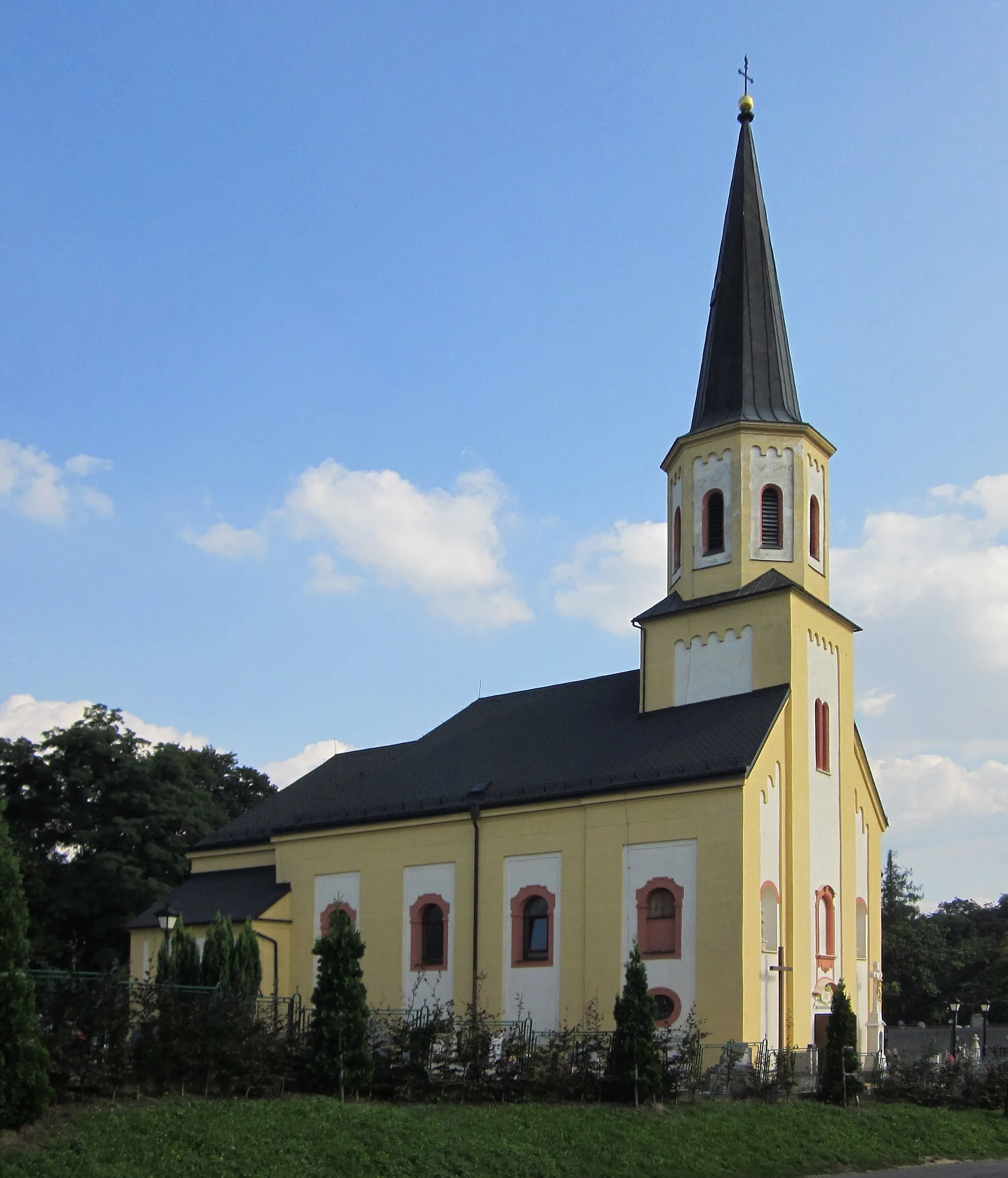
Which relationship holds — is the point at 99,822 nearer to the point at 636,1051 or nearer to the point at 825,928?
the point at 825,928

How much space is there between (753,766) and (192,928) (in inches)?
658

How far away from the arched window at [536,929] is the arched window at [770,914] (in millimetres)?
5327

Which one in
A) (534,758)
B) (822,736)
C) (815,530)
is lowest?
(534,758)

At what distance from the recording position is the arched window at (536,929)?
32594 millimetres

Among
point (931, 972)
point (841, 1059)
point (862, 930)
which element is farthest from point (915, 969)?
point (841, 1059)

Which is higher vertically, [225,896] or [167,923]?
[225,896]

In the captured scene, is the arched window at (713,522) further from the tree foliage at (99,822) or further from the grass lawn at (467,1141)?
the tree foliage at (99,822)

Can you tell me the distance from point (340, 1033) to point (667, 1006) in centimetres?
1187

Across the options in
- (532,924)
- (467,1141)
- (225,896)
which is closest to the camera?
(467,1141)

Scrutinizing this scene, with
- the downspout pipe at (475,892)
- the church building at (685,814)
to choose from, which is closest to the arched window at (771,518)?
the church building at (685,814)

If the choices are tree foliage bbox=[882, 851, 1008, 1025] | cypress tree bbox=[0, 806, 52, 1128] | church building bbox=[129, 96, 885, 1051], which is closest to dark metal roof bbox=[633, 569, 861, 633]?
church building bbox=[129, 96, 885, 1051]

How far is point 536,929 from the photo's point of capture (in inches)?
1296

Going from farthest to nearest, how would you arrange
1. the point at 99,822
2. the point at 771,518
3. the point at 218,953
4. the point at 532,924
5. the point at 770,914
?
the point at 99,822 < the point at 771,518 < the point at 532,924 < the point at 218,953 < the point at 770,914

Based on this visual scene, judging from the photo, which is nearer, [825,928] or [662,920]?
[662,920]
